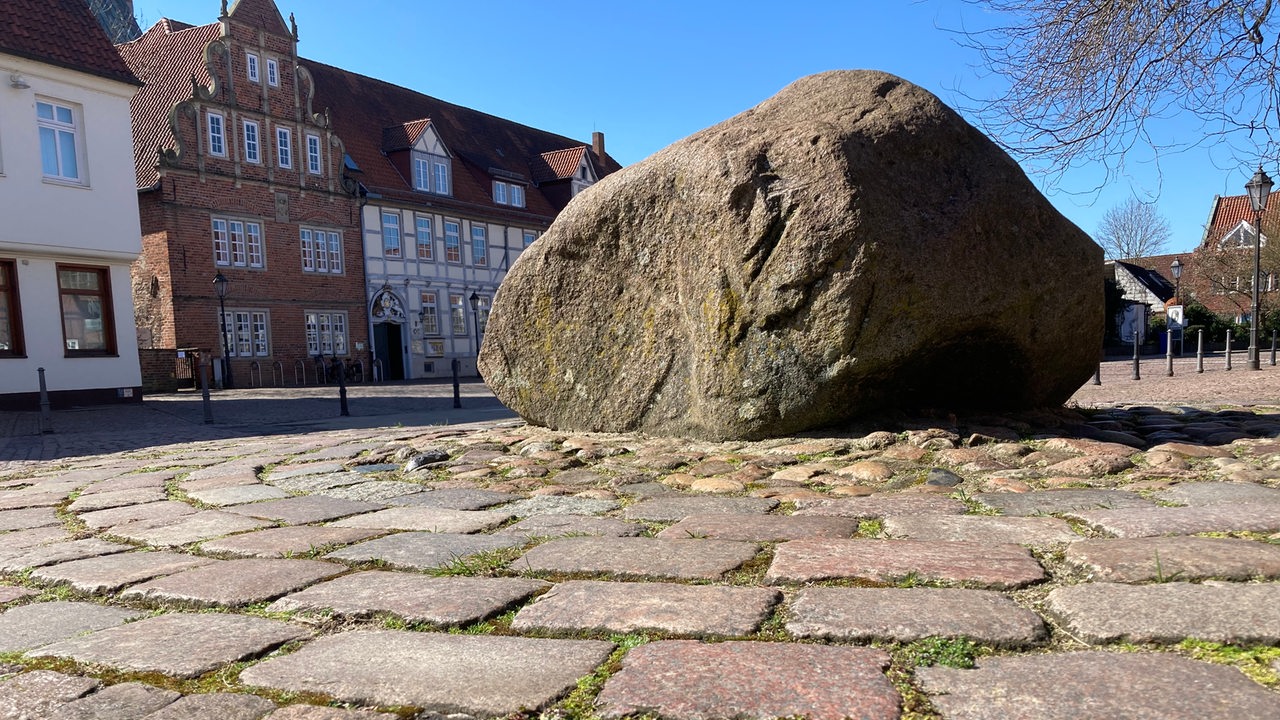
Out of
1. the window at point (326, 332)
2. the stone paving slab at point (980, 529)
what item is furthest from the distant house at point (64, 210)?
the stone paving slab at point (980, 529)

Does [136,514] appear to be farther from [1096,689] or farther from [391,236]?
[391,236]

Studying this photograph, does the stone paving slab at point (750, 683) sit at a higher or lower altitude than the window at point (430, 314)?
lower

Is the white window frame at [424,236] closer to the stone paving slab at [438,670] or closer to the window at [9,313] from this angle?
the window at [9,313]

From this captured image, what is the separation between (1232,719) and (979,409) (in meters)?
4.18

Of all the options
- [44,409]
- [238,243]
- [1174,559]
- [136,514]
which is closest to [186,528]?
[136,514]

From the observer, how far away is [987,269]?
15.3 ft

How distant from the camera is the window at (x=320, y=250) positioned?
27.2 m

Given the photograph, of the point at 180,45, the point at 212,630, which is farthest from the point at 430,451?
the point at 180,45

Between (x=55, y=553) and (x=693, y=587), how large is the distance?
2.48 metres

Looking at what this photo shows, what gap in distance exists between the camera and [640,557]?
2660 millimetres

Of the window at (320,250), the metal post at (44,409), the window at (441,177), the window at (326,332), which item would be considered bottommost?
the metal post at (44,409)

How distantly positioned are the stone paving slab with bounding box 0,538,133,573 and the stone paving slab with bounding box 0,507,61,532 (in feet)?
2.21

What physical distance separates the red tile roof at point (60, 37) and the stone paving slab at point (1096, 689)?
18376 millimetres

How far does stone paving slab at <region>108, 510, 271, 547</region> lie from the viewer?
11.1ft
